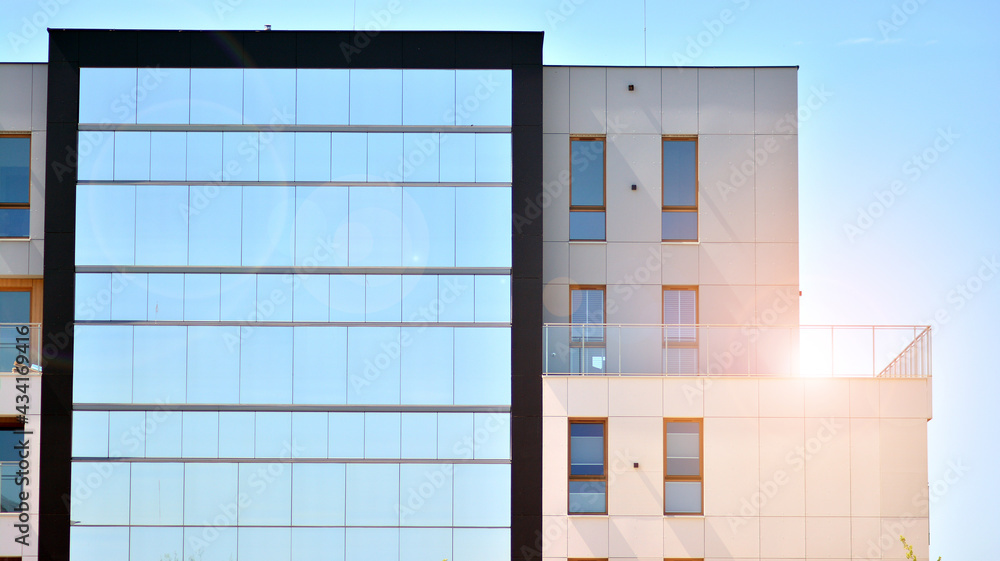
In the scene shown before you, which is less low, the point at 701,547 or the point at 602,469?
the point at 602,469

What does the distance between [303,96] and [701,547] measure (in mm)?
11606

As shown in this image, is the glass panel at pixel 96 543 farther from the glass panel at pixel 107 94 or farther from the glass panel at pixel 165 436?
the glass panel at pixel 107 94

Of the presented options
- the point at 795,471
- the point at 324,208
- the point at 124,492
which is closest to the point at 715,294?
the point at 795,471

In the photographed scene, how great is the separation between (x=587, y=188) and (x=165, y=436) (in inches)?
385

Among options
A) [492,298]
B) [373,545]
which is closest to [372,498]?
[373,545]

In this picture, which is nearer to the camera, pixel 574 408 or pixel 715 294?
pixel 574 408

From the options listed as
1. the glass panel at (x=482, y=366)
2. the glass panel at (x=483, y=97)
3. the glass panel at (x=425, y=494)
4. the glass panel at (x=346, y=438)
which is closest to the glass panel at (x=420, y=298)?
the glass panel at (x=482, y=366)

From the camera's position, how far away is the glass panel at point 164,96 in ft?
60.3

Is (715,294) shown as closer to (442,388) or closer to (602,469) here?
(602,469)

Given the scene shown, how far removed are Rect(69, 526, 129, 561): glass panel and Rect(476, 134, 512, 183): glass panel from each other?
975 cm

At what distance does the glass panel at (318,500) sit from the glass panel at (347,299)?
3027 mm

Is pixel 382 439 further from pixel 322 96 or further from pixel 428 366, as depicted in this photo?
pixel 322 96

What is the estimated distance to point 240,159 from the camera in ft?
60.1

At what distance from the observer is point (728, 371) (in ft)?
60.7
